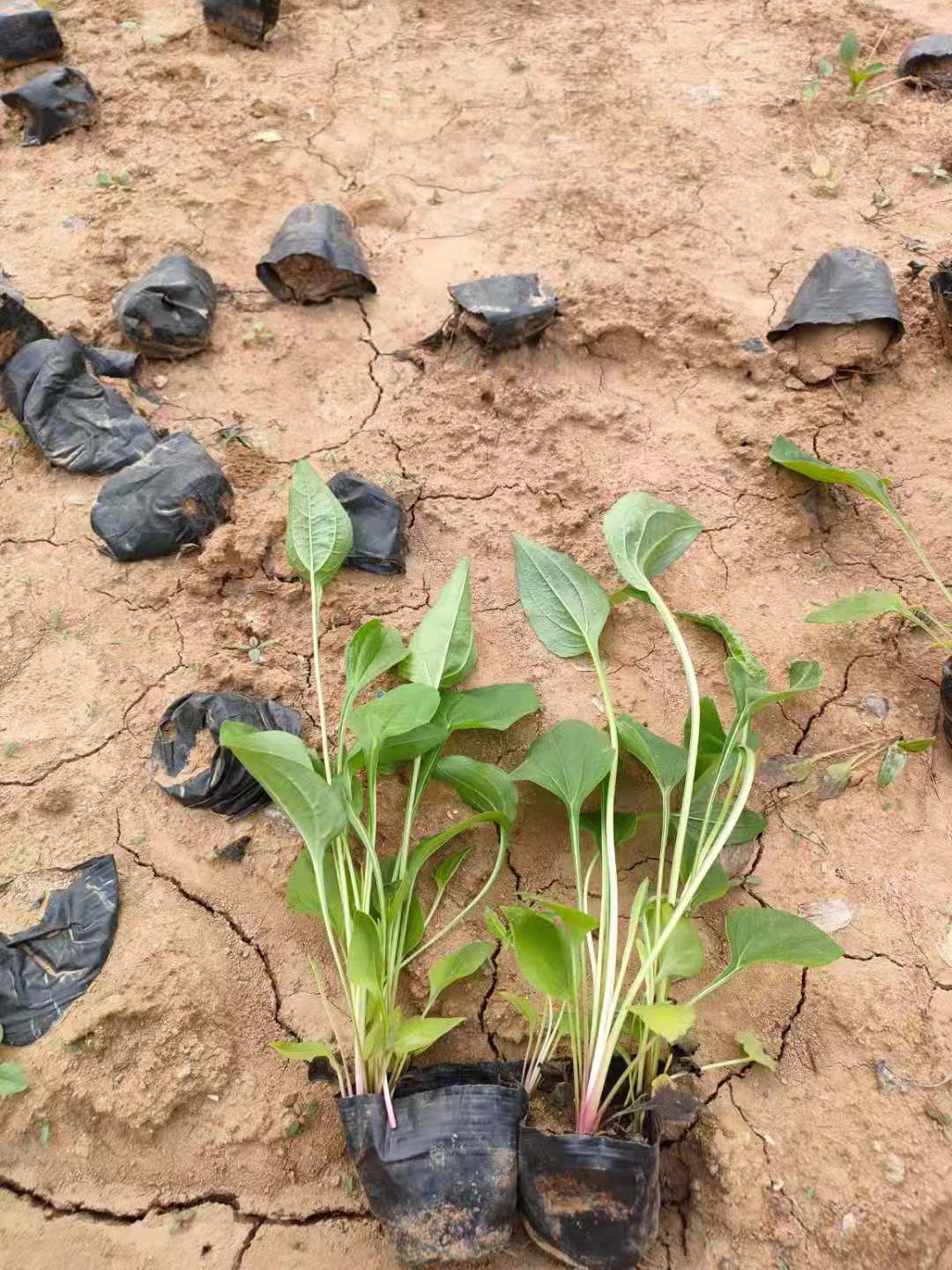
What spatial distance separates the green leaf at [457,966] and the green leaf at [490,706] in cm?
45

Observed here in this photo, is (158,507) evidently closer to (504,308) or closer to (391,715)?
(391,715)

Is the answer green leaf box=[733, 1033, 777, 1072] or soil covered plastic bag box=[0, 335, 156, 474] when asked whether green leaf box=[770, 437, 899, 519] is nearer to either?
green leaf box=[733, 1033, 777, 1072]

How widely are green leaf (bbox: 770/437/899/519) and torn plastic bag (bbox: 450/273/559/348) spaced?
0.84 metres

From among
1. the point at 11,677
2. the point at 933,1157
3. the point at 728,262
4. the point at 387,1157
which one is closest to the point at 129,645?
the point at 11,677

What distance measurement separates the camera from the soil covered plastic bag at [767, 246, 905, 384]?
269cm

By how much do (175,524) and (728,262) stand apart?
6.89ft

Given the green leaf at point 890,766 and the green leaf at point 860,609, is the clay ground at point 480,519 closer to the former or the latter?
the green leaf at point 890,766

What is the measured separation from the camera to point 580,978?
63.7 inches

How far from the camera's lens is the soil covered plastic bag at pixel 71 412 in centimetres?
255

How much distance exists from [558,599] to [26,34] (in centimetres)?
383

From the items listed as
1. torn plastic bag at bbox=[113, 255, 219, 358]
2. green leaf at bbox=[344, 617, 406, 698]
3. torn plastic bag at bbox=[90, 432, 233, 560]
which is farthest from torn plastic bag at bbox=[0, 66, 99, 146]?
green leaf at bbox=[344, 617, 406, 698]

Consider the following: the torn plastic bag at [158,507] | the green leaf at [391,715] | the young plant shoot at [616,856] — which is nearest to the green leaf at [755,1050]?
the young plant shoot at [616,856]

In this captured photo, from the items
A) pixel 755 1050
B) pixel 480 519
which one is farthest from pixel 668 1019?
pixel 480 519

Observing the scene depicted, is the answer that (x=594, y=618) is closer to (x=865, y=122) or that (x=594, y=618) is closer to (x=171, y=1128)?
(x=171, y=1128)
